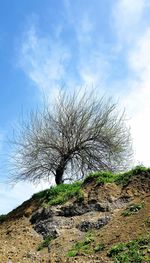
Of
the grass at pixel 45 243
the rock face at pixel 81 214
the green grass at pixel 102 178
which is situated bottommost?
the grass at pixel 45 243

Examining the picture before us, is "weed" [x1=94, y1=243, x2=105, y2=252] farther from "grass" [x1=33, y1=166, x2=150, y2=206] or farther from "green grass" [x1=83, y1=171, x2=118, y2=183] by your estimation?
"green grass" [x1=83, y1=171, x2=118, y2=183]

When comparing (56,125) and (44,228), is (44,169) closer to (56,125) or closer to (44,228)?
(56,125)

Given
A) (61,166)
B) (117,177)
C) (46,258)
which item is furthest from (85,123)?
(46,258)

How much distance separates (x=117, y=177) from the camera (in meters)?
17.3

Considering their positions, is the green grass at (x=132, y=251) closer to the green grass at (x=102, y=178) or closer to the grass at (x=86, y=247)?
the grass at (x=86, y=247)

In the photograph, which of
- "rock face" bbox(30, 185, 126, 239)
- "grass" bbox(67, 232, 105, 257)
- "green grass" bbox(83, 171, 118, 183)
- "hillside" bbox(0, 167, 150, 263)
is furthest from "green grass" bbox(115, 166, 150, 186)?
"grass" bbox(67, 232, 105, 257)

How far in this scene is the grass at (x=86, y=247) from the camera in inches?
486

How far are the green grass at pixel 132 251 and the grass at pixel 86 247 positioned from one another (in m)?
0.65

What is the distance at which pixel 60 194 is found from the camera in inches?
707

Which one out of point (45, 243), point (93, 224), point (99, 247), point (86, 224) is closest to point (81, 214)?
point (86, 224)

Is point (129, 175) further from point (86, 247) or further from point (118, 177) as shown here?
point (86, 247)

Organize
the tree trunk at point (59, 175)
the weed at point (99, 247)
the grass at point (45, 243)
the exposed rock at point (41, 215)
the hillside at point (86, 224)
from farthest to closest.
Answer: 1. the tree trunk at point (59, 175)
2. the exposed rock at point (41, 215)
3. the grass at point (45, 243)
4. the weed at point (99, 247)
5. the hillside at point (86, 224)

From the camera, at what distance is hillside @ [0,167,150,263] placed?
39.9 feet

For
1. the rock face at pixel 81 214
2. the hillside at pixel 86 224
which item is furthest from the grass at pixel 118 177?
the rock face at pixel 81 214
